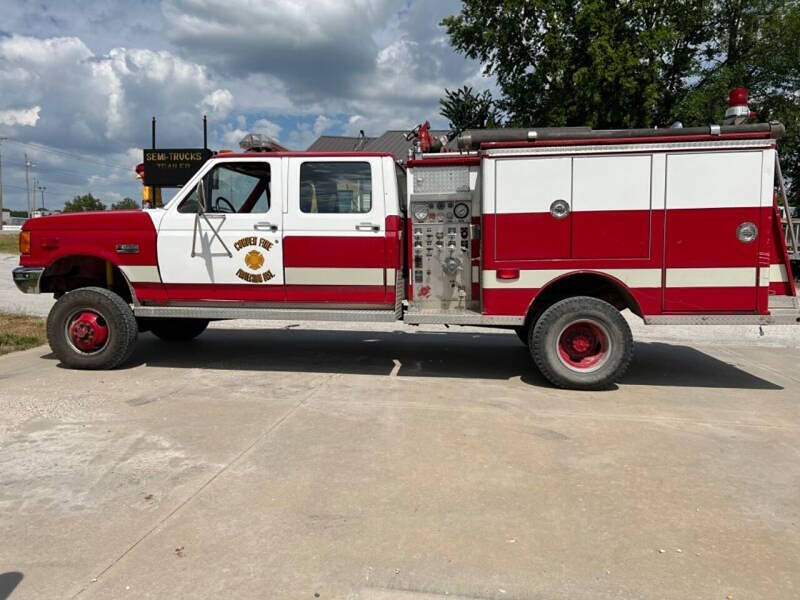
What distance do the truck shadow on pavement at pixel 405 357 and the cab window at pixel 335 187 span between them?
1821 mm

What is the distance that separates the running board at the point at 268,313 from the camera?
6188 mm

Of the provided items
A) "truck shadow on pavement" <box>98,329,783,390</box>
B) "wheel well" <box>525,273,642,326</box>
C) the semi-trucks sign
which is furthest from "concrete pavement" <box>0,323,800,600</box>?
the semi-trucks sign

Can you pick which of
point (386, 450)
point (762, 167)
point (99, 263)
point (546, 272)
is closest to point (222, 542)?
point (386, 450)

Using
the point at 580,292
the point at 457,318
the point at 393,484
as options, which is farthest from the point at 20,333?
the point at 580,292

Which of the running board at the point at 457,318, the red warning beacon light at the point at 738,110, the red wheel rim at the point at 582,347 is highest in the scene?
the red warning beacon light at the point at 738,110

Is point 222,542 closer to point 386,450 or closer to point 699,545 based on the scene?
point 386,450

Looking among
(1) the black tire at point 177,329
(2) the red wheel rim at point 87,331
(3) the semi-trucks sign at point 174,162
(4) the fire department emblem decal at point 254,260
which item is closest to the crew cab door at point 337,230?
(4) the fire department emblem decal at point 254,260

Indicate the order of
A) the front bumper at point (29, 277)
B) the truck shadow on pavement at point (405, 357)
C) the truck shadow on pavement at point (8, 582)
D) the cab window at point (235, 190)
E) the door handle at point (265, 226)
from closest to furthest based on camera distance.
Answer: the truck shadow on pavement at point (8, 582), the door handle at point (265, 226), the cab window at point (235, 190), the front bumper at point (29, 277), the truck shadow on pavement at point (405, 357)

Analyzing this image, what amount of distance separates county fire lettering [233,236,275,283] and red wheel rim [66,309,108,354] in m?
1.65

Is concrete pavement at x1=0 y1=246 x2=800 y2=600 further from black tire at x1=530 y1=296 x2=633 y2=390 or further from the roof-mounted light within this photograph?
the roof-mounted light

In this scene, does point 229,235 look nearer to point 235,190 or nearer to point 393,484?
point 235,190

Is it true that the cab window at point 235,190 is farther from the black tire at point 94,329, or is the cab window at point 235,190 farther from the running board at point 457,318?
the running board at point 457,318

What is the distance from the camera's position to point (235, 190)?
253 inches

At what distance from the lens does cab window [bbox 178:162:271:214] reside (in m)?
6.34
